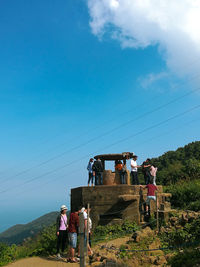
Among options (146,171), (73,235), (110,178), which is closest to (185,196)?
(146,171)

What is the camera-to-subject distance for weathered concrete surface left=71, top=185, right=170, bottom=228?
12.4 m

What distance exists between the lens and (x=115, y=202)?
505 inches

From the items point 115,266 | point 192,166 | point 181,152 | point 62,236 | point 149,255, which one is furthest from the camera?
point 181,152

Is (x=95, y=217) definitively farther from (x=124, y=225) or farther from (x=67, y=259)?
(x=67, y=259)

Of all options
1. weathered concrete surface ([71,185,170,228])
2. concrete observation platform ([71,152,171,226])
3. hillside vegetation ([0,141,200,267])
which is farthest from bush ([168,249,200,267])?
weathered concrete surface ([71,185,170,228])

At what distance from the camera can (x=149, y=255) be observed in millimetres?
8445

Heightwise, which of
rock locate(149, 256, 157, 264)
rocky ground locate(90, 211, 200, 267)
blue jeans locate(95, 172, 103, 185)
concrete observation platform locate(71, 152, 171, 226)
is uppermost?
blue jeans locate(95, 172, 103, 185)

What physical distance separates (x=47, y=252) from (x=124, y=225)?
11.6 feet

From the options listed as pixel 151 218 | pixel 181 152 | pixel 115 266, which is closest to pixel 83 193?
pixel 151 218

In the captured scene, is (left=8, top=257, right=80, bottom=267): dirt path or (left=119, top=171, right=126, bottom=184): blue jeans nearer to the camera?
(left=8, top=257, right=80, bottom=267): dirt path

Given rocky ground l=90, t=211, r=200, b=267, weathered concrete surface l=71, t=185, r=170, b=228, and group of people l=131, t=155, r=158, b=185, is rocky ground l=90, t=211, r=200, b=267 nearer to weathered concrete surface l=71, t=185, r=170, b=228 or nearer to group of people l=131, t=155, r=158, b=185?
weathered concrete surface l=71, t=185, r=170, b=228

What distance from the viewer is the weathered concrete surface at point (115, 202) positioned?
12.4m

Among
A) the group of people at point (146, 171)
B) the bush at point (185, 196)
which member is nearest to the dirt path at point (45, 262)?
the group of people at point (146, 171)

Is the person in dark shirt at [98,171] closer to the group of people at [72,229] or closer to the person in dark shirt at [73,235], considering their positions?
the group of people at [72,229]
